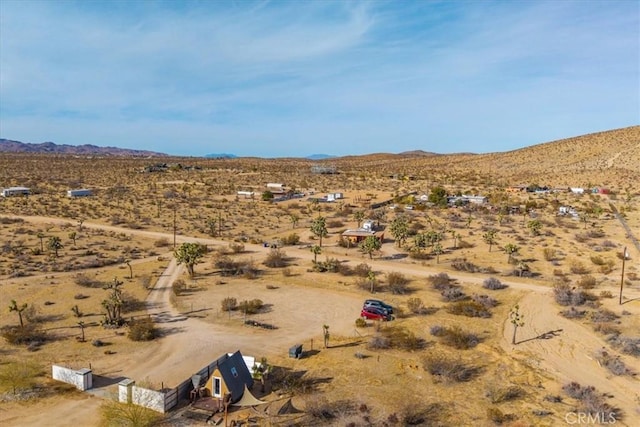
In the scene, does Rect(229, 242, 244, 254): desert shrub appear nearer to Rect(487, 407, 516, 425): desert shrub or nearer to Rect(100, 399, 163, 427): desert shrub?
Rect(100, 399, 163, 427): desert shrub

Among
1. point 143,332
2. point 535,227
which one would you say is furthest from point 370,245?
point 143,332

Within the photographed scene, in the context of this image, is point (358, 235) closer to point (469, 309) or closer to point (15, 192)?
point (469, 309)

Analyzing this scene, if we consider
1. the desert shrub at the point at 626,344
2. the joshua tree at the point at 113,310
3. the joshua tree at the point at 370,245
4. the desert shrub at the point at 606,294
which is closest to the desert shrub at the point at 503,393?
the desert shrub at the point at 626,344

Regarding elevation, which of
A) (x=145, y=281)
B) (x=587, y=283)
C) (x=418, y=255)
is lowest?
(x=145, y=281)

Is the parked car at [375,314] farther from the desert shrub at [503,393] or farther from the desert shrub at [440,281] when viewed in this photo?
the desert shrub at [503,393]

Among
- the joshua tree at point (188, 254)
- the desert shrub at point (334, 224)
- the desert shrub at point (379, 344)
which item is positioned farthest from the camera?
the desert shrub at point (334, 224)
